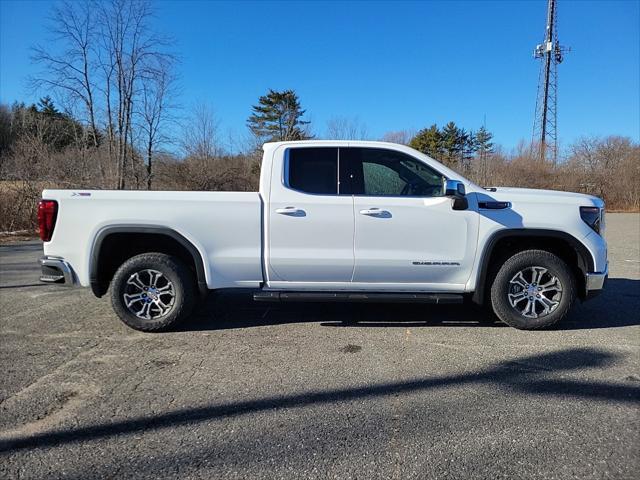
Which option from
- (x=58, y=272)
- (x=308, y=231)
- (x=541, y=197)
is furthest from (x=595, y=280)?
(x=58, y=272)

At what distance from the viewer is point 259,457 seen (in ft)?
8.14

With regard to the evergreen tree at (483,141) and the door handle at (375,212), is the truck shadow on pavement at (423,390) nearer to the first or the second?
the door handle at (375,212)

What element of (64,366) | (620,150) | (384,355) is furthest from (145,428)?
(620,150)

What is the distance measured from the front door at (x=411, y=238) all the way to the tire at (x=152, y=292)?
1.81m

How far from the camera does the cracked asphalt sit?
2457 millimetres

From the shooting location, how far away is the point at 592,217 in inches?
178

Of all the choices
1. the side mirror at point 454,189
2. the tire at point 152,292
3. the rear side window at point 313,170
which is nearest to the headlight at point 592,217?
the side mirror at point 454,189

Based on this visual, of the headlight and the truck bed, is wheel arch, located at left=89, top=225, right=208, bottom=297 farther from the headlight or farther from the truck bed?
the headlight

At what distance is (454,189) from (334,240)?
129 centimetres

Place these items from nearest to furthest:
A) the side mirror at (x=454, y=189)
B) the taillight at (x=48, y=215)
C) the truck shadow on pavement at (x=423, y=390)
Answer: the truck shadow on pavement at (x=423, y=390) → the side mirror at (x=454, y=189) → the taillight at (x=48, y=215)

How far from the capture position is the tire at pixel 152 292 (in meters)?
4.53

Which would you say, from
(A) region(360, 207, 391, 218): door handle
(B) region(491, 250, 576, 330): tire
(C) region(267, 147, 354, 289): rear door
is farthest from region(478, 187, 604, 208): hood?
(C) region(267, 147, 354, 289): rear door

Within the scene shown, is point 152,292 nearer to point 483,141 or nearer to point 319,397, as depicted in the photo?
point 319,397

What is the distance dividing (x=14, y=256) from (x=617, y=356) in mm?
11045
